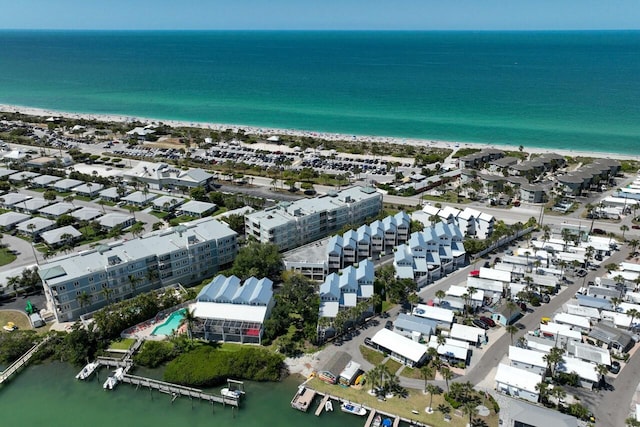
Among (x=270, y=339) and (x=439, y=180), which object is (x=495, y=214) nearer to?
(x=439, y=180)

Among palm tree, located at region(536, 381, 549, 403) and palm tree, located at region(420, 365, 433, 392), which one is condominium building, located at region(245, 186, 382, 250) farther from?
palm tree, located at region(536, 381, 549, 403)

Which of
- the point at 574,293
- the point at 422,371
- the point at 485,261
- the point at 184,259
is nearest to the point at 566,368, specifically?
the point at 422,371

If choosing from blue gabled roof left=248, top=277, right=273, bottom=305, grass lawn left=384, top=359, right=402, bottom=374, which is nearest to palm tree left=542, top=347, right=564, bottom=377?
grass lawn left=384, top=359, right=402, bottom=374

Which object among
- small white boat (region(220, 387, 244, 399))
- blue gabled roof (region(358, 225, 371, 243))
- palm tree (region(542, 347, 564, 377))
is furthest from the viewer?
blue gabled roof (region(358, 225, 371, 243))

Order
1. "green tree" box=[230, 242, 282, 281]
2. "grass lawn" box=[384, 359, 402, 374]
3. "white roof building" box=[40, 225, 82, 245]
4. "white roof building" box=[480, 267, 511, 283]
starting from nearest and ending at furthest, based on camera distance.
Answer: "grass lawn" box=[384, 359, 402, 374] < "green tree" box=[230, 242, 282, 281] < "white roof building" box=[480, 267, 511, 283] < "white roof building" box=[40, 225, 82, 245]

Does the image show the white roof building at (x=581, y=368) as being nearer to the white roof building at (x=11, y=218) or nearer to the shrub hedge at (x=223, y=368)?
the shrub hedge at (x=223, y=368)

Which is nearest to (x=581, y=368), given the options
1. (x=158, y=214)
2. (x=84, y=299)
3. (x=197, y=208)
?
(x=84, y=299)

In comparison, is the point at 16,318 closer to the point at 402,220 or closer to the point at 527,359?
the point at 402,220
